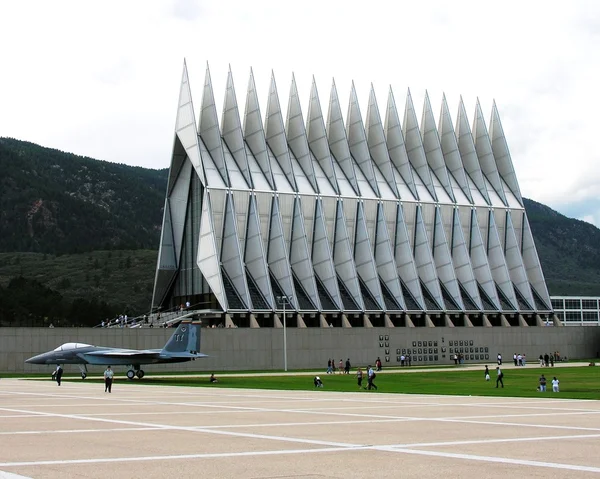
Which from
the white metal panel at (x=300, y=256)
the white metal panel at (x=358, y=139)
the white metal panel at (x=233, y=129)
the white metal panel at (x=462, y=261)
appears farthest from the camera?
the white metal panel at (x=462, y=261)

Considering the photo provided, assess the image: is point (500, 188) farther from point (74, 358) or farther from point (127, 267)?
point (127, 267)

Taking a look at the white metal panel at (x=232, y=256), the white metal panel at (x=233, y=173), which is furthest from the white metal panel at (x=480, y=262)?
the white metal panel at (x=232, y=256)

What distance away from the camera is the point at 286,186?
81500mm

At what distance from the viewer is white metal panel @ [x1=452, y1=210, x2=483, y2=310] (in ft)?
290

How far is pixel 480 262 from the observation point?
90.5 metres

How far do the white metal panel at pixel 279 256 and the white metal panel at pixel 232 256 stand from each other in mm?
4202

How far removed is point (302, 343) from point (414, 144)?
28529 millimetres

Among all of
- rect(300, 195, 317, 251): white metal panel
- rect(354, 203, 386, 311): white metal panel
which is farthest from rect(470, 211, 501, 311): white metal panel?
rect(300, 195, 317, 251): white metal panel

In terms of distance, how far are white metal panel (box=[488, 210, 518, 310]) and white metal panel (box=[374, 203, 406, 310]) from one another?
13261 mm

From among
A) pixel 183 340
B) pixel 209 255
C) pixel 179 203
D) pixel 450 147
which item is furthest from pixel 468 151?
pixel 183 340

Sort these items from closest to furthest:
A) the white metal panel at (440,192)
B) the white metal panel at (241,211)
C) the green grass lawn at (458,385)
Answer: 1. the green grass lawn at (458,385)
2. the white metal panel at (241,211)
3. the white metal panel at (440,192)

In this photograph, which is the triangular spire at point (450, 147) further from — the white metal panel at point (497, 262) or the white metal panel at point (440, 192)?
the white metal panel at point (497, 262)

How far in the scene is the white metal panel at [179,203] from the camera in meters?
83.1

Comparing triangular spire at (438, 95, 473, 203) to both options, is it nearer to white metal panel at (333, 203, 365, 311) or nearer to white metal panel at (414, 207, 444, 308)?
A: white metal panel at (414, 207, 444, 308)
